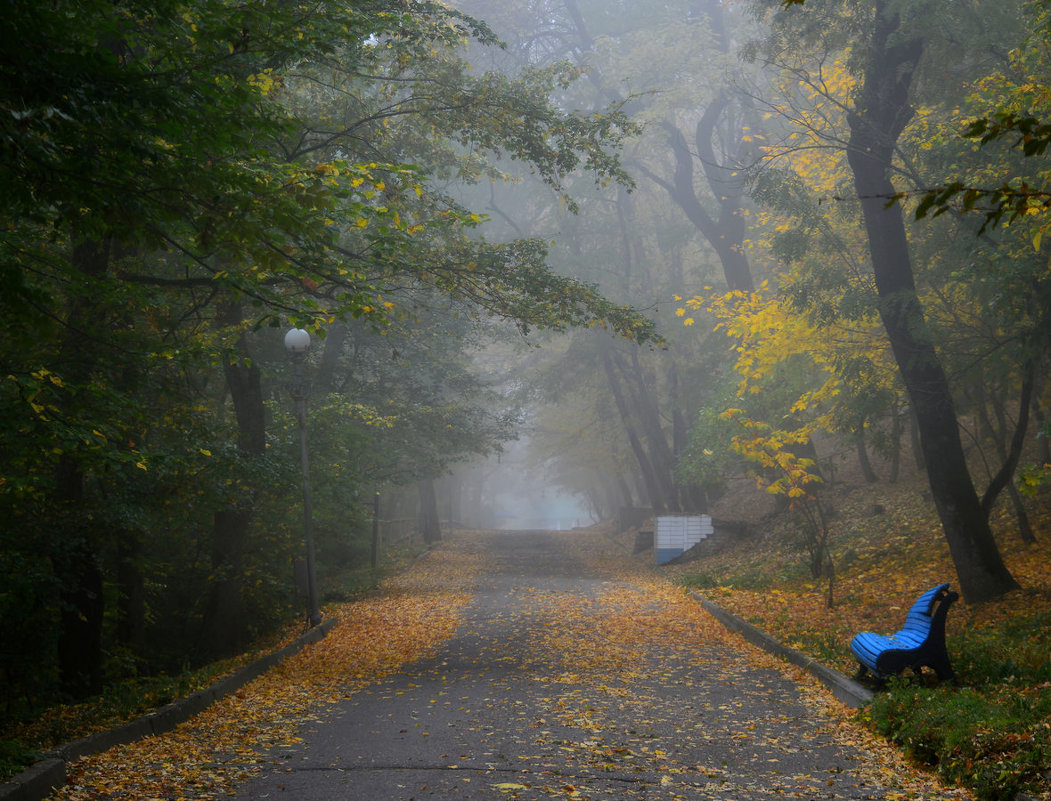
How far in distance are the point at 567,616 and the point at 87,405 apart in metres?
8.49

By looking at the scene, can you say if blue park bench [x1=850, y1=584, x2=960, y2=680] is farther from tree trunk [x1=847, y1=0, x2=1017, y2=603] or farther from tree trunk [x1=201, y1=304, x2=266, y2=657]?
tree trunk [x1=201, y1=304, x2=266, y2=657]

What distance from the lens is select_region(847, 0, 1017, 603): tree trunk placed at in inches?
445

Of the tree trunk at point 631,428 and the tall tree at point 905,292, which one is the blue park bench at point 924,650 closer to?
the tall tree at point 905,292

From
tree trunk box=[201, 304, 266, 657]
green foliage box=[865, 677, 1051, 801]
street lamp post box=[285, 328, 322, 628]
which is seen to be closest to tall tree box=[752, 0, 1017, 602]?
green foliage box=[865, 677, 1051, 801]

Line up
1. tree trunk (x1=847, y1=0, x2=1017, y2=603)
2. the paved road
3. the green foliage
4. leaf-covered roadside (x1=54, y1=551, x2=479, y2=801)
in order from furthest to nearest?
tree trunk (x1=847, y1=0, x2=1017, y2=603)
leaf-covered roadside (x1=54, y1=551, x2=479, y2=801)
the paved road
the green foliage

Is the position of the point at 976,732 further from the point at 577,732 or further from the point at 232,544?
the point at 232,544

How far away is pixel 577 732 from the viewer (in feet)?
22.6

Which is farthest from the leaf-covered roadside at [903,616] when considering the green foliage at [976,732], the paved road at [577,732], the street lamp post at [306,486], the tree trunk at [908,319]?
the street lamp post at [306,486]

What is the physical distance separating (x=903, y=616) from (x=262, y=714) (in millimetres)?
8278

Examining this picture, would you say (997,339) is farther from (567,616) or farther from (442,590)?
(442,590)

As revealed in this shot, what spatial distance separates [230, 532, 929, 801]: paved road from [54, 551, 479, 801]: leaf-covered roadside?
31cm

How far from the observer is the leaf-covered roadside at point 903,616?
17.2ft

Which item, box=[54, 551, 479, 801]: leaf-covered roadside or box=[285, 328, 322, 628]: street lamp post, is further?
box=[285, 328, 322, 628]: street lamp post

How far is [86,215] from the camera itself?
251 inches
